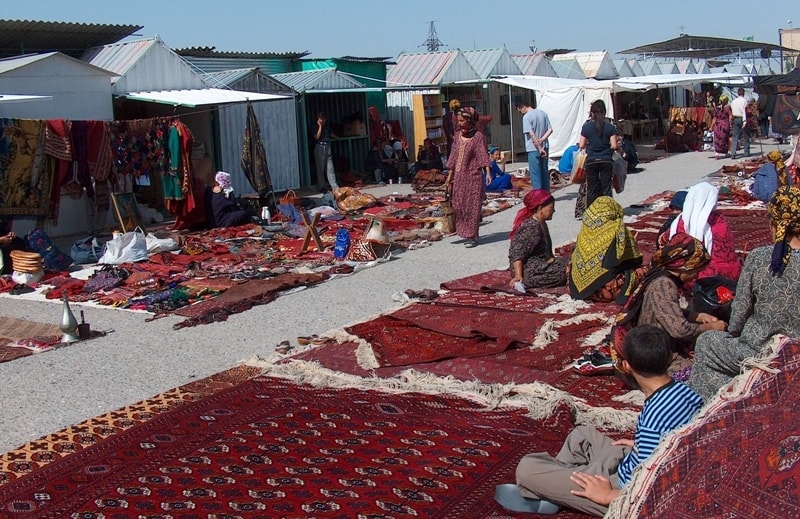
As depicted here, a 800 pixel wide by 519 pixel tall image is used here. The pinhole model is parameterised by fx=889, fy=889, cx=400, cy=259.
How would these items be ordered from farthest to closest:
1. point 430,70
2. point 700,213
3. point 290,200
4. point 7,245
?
point 430,70 < point 290,200 < point 7,245 < point 700,213

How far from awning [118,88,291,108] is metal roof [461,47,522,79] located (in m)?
9.52

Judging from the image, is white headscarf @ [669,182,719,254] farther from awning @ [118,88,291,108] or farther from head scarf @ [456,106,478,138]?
awning @ [118,88,291,108]

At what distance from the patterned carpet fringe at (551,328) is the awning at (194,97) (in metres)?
8.21

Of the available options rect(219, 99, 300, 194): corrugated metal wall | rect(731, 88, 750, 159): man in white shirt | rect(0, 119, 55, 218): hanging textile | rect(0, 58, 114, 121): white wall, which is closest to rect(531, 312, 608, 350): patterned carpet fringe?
rect(0, 119, 55, 218): hanging textile

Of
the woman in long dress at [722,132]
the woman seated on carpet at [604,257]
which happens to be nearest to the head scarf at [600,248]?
the woman seated on carpet at [604,257]

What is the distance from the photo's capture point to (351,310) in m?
7.79

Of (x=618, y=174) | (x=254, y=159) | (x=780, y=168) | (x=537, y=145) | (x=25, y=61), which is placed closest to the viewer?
(x=780, y=168)

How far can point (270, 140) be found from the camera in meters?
16.7

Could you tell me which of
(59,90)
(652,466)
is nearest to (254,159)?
(59,90)

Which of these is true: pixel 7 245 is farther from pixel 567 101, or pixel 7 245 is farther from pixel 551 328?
pixel 567 101

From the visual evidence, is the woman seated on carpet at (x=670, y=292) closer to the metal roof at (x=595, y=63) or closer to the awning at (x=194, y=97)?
the awning at (x=194, y=97)

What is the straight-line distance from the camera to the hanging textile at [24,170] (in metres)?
10.7

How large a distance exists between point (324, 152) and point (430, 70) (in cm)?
509

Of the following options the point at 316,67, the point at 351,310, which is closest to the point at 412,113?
the point at 316,67
